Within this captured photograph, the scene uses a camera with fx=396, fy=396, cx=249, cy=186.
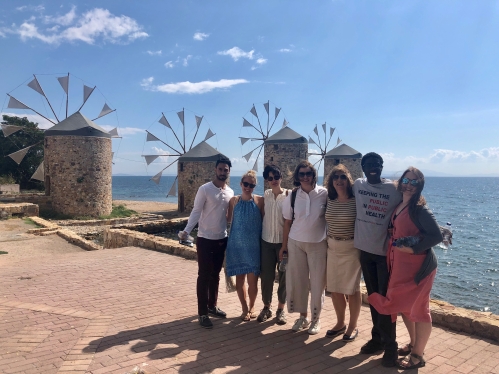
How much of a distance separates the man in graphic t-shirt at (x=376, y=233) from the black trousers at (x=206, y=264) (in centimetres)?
137

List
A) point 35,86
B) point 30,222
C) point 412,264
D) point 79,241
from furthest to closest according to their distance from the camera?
1. point 35,86
2. point 30,222
3. point 79,241
4. point 412,264

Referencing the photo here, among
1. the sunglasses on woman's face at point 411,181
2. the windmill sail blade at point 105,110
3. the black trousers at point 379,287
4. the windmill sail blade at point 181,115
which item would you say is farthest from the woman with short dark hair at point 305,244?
the windmill sail blade at point 181,115

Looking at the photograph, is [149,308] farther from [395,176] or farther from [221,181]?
[395,176]

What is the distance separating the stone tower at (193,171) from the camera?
74.1 feet

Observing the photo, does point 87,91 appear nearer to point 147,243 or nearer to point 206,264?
point 147,243

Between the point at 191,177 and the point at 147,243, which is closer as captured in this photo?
the point at 147,243

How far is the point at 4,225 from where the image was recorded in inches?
457

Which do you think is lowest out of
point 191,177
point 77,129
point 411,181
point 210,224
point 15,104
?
point 210,224

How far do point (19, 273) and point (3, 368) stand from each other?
10.6ft

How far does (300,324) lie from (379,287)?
2.97ft

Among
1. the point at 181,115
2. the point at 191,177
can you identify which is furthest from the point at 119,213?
the point at 181,115

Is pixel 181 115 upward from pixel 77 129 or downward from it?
upward

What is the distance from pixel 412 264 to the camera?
9.42 feet

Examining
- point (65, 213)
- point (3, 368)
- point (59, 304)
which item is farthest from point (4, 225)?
point (3, 368)
